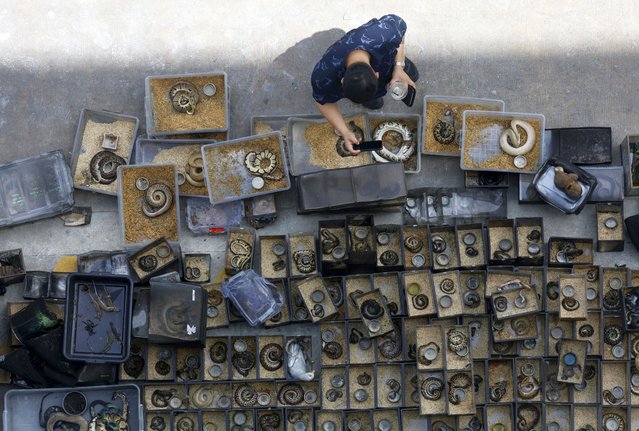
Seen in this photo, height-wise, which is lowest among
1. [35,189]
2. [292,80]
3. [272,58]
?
[35,189]

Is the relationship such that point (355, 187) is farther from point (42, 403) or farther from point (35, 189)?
point (42, 403)

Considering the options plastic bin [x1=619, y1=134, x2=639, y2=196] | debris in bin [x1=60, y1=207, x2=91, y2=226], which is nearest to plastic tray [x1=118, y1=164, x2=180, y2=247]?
debris in bin [x1=60, y1=207, x2=91, y2=226]

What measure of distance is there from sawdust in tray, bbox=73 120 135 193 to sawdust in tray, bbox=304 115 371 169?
1514 millimetres

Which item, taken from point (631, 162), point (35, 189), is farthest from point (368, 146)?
point (35, 189)

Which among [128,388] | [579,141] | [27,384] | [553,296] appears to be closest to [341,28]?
[579,141]

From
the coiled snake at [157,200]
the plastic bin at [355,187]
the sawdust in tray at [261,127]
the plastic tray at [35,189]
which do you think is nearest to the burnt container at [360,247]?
the plastic bin at [355,187]

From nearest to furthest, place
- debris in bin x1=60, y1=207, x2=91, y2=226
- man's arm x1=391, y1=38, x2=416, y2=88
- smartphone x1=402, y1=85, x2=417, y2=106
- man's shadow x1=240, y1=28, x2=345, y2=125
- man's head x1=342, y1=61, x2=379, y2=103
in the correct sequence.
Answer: man's head x1=342, y1=61, x2=379, y2=103 < man's arm x1=391, y1=38, x2=416, y2=88 < smartphone x1=402, y1=85, x2=417, y2=106 < debris in bin x1=60, y1=207, x2=91, y2=226 < man's shadow x1=240, y1=28, x2=345, y2=125

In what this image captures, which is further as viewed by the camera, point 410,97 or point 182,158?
point 182,158

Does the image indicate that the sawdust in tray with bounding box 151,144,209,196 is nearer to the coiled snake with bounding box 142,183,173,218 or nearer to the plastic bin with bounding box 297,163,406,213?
the coiled snake with bounding box 142,183,173,218

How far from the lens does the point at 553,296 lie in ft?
22.4

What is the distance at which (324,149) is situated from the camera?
23.1 ft

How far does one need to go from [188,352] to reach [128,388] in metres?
0.56

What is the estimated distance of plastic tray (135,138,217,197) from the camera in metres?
7.03

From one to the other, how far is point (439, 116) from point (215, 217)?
6.73 feet
